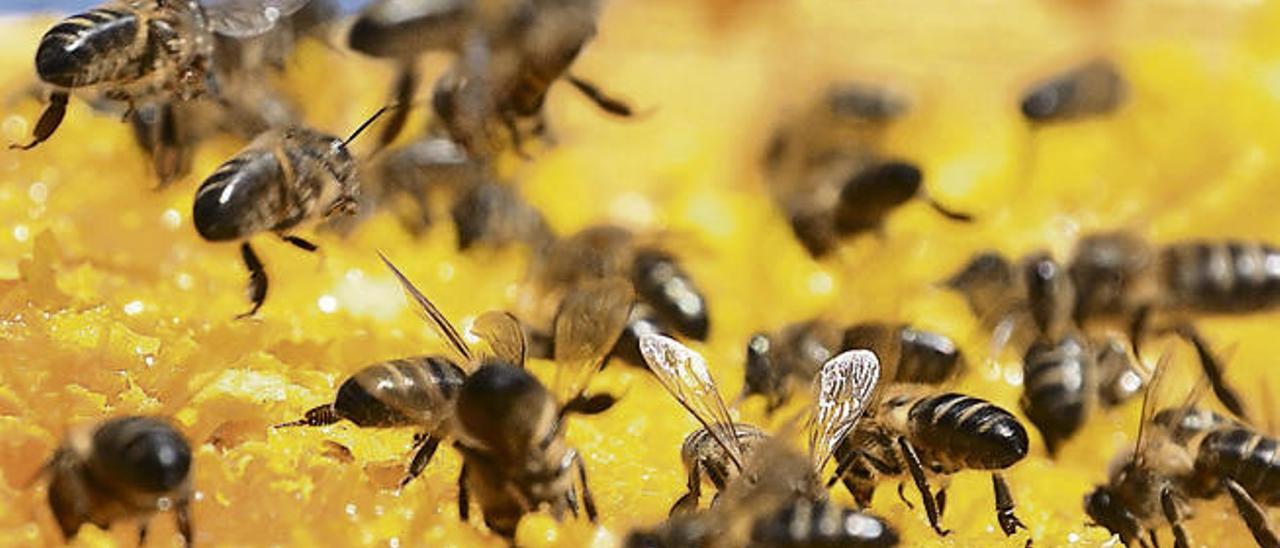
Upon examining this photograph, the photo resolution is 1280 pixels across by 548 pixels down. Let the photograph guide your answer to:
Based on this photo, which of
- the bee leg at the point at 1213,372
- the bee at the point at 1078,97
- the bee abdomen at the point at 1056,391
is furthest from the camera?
the bee at the point at 1078,97

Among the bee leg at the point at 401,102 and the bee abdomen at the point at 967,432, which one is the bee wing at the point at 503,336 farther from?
the bee leg at the point at 401,102

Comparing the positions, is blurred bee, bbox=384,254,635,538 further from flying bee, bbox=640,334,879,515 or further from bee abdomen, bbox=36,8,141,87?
bee abdomen, bbox=36,8,141,87

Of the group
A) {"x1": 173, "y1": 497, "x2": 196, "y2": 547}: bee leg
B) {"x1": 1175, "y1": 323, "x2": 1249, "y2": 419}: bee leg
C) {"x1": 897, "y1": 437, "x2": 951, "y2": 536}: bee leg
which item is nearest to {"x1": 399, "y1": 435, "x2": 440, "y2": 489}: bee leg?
{"x1": 173, "y1": 497, "x2": 196, "y2": 547}: bee leg

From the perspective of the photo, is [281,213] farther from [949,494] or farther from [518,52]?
[949,494]

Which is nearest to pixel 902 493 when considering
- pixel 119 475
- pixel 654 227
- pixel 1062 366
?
pixel 1062 366

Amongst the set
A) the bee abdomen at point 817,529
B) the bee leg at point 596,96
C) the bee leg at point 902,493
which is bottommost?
the bee leg at point 596,96

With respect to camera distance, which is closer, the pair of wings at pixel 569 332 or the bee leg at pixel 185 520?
the bee leg at pixel 185 520

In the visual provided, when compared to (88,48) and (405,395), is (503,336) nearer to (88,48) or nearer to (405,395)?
(405,395)

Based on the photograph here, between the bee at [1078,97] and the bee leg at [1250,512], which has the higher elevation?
the bee leg at [1250,512]

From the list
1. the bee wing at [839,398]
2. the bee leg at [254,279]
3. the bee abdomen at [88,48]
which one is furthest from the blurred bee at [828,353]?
the bee abdomen at [88,48]

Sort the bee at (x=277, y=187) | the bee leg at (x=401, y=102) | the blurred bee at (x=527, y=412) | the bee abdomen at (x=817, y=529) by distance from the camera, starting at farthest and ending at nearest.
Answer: the bee leg at (x=401, y=102) < the bee at (x=277, y=187) < the blurred bee at (x=527, y=412) < the bee abdomen at (x=817, y=529)
